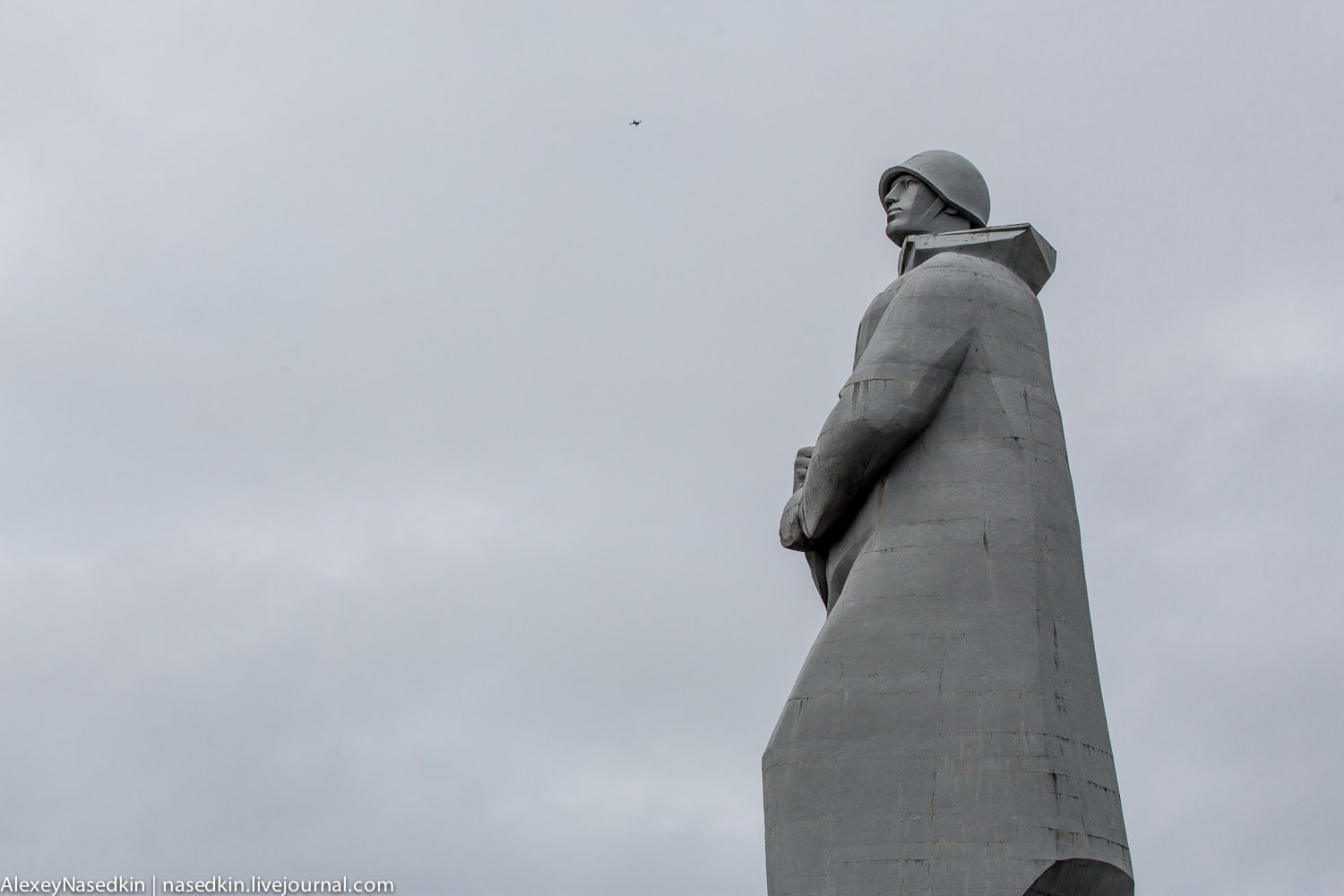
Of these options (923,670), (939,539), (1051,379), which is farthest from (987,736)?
(1051,379)

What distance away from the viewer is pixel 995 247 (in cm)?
1151

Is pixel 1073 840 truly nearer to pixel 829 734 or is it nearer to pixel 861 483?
pixel 829 734

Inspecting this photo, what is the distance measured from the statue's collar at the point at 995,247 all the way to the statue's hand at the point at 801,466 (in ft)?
4.58

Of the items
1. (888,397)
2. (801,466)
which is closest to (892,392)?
(888,397)

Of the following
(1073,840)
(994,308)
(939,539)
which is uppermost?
(994,308)

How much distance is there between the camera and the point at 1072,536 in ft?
Result: 35.3

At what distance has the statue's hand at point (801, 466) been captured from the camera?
11512 millimetres

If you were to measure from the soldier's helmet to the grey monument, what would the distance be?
24.3 inches

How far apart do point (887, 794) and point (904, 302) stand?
3095mm

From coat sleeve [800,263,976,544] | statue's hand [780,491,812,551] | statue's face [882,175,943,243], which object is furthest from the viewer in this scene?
statue's face [882,175,943,243]

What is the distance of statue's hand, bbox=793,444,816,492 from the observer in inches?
453

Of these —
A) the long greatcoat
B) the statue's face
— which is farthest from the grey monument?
the statue's face

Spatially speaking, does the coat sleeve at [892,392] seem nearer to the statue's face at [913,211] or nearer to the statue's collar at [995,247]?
the statue's collar at [995,247]

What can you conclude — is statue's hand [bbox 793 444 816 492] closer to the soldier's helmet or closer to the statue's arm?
the statue's arm
